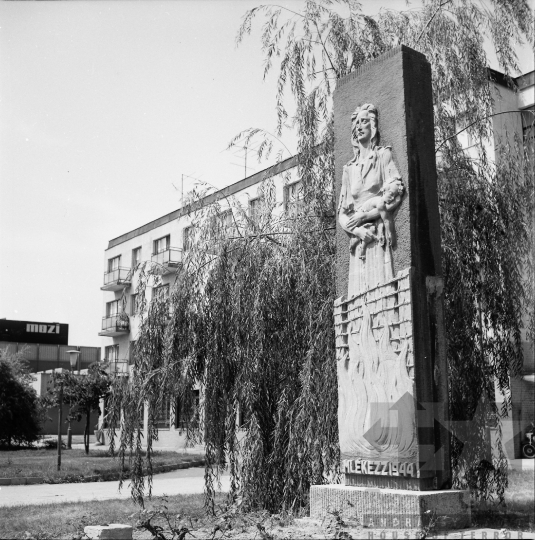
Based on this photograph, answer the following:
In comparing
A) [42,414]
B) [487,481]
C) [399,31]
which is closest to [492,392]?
[487,481]

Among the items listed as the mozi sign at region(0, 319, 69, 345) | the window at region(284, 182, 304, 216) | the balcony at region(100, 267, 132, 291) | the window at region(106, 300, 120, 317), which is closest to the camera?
the window at region(284, 182, 304, 216)

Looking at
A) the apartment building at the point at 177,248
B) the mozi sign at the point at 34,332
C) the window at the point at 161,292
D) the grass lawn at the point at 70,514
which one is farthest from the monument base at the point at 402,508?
the mozi sign at the point at 34,332

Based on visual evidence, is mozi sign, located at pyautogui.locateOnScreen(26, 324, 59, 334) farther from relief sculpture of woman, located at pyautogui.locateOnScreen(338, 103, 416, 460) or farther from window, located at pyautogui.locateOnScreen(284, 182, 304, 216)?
relief sculpture of woman, located at pyautogui.locateOnScreen(338, 103, 416, 460)

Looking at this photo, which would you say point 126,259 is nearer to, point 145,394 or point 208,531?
point 145,394

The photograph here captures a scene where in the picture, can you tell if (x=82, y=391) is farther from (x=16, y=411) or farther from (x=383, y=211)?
(x=383, y=211)

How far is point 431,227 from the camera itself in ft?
22.1

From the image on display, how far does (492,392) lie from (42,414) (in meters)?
22.1

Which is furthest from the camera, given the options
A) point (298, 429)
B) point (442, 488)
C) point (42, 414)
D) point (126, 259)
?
point (126, 259)

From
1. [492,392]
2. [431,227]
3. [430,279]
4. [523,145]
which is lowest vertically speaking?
[492,392]

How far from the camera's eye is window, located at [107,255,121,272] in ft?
114

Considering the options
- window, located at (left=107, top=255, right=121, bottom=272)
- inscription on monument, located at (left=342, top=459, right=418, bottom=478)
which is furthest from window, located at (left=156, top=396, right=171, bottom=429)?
window, located at (left=107, top=255, right=121, bottom=272)

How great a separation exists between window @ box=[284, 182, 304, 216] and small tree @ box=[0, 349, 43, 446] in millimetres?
16842

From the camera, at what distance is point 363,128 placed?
23.6ft

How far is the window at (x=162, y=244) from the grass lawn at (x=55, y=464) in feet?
32.5
